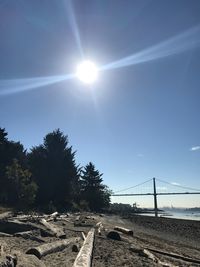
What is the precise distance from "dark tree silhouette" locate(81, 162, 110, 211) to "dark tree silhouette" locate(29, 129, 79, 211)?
26.1 ft

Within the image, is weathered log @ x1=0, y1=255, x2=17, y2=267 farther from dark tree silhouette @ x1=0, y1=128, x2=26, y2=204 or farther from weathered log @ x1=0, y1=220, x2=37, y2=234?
dark tree silhouette @ x1=0, y1=128, x2=26, y2=204

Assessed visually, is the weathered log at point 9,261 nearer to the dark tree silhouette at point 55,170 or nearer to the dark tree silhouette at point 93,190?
the dark tree silhouette at point 55,170

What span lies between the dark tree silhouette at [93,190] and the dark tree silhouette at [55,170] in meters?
7.96

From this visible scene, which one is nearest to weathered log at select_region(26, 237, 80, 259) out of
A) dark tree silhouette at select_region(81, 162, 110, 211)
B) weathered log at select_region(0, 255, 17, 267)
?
weathered log at select_region(0, 255, 17, 267)

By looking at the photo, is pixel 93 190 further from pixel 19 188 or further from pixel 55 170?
pixel 19 188

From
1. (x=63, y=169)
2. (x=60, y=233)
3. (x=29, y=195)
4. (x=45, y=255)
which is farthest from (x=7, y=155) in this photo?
(x=45, y=255)

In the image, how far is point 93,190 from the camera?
6856 cm

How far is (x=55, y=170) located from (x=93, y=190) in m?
15.0

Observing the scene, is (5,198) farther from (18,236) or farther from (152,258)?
(152,258)

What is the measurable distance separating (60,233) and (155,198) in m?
88.3

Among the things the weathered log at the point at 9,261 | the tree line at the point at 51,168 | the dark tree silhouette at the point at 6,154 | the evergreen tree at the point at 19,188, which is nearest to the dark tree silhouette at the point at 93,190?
the tree line at the point at 51,168

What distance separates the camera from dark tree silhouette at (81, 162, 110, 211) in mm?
66812

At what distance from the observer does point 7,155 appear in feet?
185

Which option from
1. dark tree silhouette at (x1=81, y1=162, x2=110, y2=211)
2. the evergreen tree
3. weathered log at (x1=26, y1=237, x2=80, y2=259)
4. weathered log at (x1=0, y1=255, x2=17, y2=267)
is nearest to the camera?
weathered log at (x1=0, y1=255, x2=17, y2=267)
